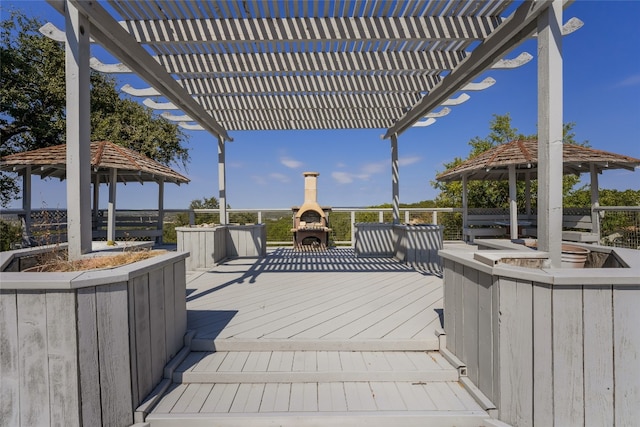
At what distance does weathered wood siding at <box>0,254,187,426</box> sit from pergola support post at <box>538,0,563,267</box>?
2.56 meters

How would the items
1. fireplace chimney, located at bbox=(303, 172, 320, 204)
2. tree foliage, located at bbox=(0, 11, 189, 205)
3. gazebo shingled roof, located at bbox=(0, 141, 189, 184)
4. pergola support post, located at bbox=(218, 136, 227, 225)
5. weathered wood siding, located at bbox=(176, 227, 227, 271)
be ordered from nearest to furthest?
1. weathered wood siding, located at bbox=(176, 227, 227, 271)
2. pergola support post, located at bbox=(218, 136, 227, 225)
3. gazebo shingled roof, located at bbox=(0, 141, 189, 184)
4. fireplace chimney, located at bbox=(303, 172, 320, 204)
5. tree foliage, located at bbox=(0, 11, 189, 205)

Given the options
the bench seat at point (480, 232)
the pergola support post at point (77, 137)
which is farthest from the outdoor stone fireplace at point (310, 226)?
the pergola support post at point (77, 137)

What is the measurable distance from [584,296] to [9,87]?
1588 centimetres

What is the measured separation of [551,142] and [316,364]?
2.15 metres

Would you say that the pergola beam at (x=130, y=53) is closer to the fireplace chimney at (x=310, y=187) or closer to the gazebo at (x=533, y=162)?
the fireplace chimney at (x=310, y=187)

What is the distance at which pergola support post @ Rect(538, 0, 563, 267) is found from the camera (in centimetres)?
201

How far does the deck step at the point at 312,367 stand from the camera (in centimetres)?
200

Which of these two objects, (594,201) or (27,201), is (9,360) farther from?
(594,201)

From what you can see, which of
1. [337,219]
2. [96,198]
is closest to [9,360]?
[337,219]

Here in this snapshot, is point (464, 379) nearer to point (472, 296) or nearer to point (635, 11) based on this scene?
point (472, 296)

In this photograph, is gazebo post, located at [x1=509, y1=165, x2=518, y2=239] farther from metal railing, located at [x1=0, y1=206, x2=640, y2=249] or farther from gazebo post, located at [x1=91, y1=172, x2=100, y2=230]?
gazebo post, located at [x1=91, y1=172, x2=100, y2=230]

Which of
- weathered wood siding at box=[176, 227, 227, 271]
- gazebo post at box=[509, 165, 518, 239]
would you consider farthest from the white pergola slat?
gazebo post at box=[509, 165, 518, 239]

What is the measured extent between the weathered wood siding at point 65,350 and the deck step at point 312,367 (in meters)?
0.52

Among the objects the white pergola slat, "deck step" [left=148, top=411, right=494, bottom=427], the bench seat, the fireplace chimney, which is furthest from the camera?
the bench seat
